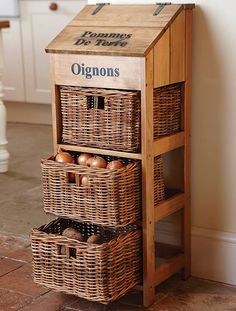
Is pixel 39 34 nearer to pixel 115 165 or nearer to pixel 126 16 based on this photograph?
pixel 126 16

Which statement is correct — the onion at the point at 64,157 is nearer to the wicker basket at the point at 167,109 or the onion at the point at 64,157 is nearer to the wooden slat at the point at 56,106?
the wooden slat at the point at 56,106

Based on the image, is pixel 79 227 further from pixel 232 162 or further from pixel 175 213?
pixel 232 162

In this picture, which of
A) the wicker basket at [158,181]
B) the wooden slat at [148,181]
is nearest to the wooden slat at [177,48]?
Answer: the wooden slat at [148,181]

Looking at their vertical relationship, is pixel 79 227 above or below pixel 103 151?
below

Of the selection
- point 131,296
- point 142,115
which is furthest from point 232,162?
point 131,296

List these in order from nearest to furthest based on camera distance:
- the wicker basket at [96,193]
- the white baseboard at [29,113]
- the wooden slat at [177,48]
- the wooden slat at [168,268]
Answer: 1. the wicker basket at [96,193]
2. the wooden slat at [177,48]
3. the wooden slat at [168,268]
4. the white baseboard at [29,113]

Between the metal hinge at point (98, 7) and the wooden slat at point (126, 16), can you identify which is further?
the metal hinge at point (98, 7)

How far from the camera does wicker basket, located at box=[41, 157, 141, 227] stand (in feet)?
7.00

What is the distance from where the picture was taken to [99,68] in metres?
2.22

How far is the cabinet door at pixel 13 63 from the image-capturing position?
5.13 m

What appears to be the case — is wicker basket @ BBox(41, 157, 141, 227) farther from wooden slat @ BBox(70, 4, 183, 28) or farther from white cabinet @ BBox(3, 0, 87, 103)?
white cabinet @ BBox(3, 0, 87, 103)

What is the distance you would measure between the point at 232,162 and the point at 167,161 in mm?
268

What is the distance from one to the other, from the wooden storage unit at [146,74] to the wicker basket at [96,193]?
0.06 meters

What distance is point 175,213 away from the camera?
2.56 meters
